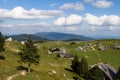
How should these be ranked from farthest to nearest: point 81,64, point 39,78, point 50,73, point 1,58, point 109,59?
1. point 109,59
2. point 81,64
3. point 1,58
4. point 50,73
5. point 39,78

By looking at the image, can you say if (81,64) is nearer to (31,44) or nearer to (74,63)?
(74,63)

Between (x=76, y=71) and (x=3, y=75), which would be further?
(x=76, y=71)

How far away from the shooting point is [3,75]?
88.4m

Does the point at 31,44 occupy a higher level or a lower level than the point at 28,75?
higher

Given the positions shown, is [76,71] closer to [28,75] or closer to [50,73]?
[50,73]

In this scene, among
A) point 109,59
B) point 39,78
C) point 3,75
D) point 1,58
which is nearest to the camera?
point 3,75

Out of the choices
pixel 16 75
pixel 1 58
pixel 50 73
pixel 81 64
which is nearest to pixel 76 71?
pixel 81 64

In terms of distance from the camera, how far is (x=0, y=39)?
113750 mm

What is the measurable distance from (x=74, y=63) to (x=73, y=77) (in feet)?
60.7

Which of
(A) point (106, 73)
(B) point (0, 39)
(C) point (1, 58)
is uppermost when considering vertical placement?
(B) point (0, 39)

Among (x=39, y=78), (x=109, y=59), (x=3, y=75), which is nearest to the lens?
(x=3, y=75)

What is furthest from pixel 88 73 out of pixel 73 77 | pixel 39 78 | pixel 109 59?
pixel 109 59

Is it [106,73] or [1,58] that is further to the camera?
[106,73]

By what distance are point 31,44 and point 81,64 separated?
4073 cm
